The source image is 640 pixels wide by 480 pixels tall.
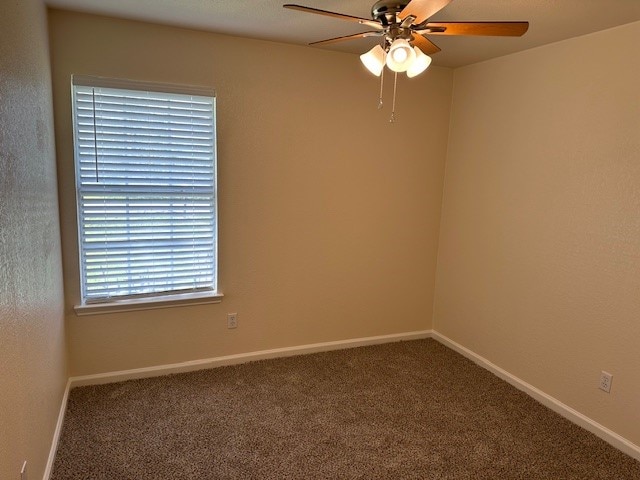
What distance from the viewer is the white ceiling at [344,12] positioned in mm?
2158

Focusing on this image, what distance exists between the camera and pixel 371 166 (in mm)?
3428

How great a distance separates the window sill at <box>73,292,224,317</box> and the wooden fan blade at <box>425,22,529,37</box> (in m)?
2.28

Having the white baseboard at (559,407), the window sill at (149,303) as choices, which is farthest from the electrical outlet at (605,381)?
the window sill at (149,303)

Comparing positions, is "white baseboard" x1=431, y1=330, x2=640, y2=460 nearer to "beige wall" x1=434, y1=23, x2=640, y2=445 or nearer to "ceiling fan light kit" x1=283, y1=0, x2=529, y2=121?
"beige wall" x1=434, y1=23, x2=640, y2=445

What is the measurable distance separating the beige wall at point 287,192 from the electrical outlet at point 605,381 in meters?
1.56

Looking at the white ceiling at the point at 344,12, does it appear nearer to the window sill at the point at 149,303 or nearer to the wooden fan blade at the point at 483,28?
the wooden fan blade at the point at 483,28

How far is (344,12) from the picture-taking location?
2355mm

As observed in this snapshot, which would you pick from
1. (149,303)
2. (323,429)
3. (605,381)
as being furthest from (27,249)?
(605,381)

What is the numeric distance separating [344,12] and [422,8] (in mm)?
960

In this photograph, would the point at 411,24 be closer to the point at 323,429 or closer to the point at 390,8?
the point at 390,8

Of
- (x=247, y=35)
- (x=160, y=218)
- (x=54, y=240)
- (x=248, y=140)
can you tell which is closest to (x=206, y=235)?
(x=160, y=218)

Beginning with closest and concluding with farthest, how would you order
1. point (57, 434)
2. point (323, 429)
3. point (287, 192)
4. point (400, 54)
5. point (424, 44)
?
point (400, 54) → point (424, 44) → point (57, 434) → point (323, 429) → point (287, 192)

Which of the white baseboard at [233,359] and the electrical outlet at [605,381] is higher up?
the electrical outlet at [605,381]

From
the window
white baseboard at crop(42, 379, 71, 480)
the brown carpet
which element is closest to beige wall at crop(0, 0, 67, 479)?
white baseboard at crop(42, 379, 71, 480)
